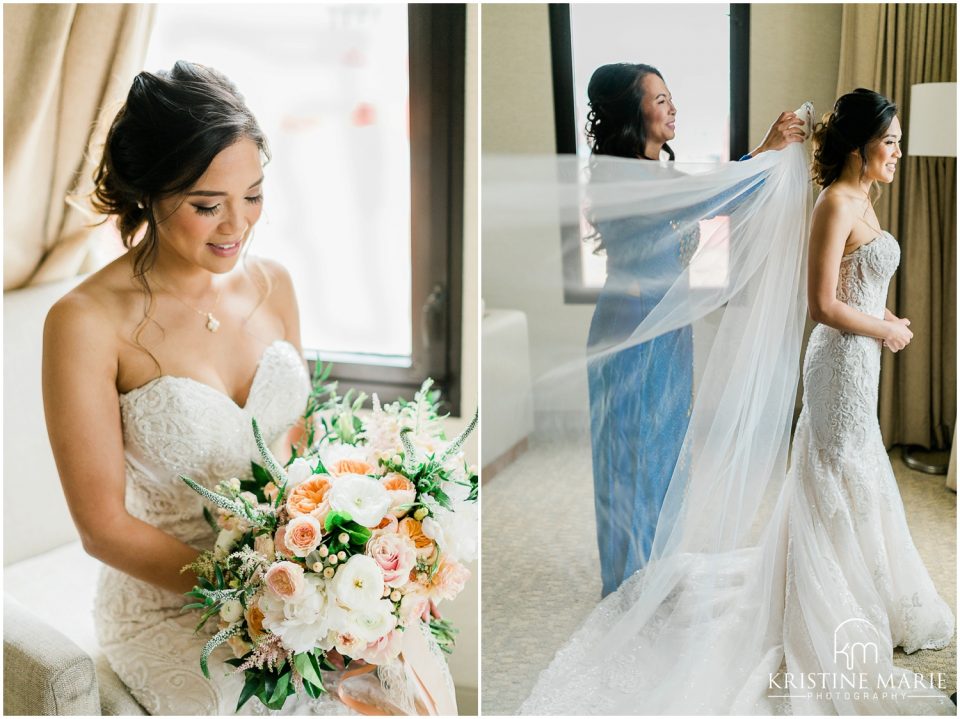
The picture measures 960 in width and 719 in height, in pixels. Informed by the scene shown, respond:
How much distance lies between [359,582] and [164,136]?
0.79 meters

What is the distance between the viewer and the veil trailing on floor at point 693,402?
56.5 inches

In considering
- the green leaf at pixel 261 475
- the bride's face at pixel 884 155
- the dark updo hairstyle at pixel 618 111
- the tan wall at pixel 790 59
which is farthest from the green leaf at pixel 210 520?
the bride's face at pixel 884 155

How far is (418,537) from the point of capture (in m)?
1.31

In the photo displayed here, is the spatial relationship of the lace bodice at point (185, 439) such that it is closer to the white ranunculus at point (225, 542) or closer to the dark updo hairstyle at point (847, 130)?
the white ranunculus at point (225, 542)

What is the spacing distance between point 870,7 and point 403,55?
93 cm

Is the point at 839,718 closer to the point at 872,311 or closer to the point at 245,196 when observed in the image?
the point at 872,311

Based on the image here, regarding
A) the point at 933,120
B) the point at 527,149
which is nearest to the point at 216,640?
the point at 527,149

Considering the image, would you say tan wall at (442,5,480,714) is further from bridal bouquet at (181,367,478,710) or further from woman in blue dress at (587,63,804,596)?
bridal bouquet at (181,367,478,710)

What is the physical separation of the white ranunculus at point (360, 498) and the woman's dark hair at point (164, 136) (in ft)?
1.52

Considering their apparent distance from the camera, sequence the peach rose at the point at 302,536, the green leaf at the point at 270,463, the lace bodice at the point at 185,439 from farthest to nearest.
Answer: the lace bodice at the point at 185,439 < the green leaf at the point at 270,463 < the peach rose at the point at 302,536

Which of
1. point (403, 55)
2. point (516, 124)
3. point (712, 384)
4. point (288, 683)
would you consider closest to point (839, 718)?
point (712, 384)

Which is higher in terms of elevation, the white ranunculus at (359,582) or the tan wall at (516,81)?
the tan wall at (516,81)

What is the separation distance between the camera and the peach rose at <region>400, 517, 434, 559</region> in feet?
4.28

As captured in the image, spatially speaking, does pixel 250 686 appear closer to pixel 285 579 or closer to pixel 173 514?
pixel 285 579
